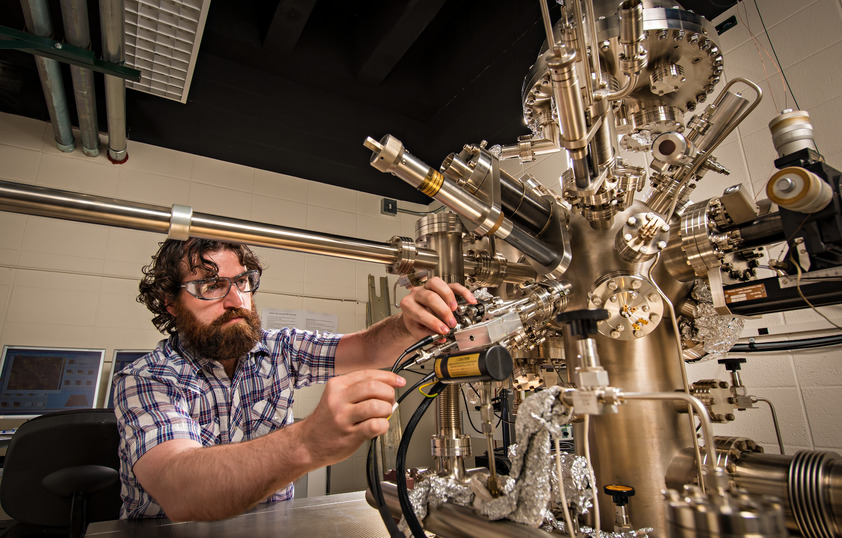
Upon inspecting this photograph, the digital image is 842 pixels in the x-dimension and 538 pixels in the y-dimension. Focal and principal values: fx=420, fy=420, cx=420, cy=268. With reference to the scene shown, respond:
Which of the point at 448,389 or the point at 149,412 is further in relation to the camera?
the point at 149,412

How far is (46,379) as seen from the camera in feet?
8.00

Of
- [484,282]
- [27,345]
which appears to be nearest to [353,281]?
[27,345]

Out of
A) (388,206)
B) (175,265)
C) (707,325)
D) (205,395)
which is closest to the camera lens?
(707,325)

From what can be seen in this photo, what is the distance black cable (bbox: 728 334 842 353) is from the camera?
1.27 metres

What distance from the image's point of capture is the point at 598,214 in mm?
677

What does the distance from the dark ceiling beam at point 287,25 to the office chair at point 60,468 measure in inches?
78.0

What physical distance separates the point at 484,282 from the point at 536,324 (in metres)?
0.23

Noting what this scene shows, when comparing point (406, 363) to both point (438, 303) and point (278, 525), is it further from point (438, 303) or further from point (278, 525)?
point (278, 525)

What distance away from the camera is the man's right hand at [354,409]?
56cm

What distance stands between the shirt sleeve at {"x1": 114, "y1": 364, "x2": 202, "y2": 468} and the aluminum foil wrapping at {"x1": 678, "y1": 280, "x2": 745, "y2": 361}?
0.95 metres

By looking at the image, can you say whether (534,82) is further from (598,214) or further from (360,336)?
(360,336)

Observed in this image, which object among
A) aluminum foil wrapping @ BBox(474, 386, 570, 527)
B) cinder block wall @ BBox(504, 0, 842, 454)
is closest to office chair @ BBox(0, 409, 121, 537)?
aluminum foil wrapping @ BBox(474, 386, 570, 527)

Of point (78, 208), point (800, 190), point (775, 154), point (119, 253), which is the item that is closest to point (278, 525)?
point (78, 208)

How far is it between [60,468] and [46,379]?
173cm
